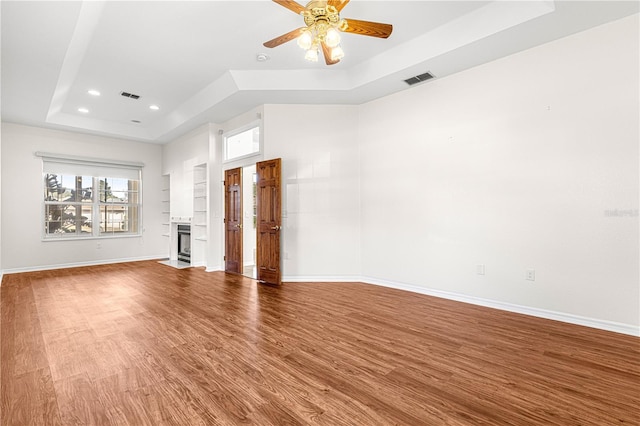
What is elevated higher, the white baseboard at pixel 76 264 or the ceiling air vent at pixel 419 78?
the ceiling air vent at pixel 419 78

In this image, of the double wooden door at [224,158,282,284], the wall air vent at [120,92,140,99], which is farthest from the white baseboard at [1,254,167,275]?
the double wooden door at [224,158,282,284]

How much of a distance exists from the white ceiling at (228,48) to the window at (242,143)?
0.45 m

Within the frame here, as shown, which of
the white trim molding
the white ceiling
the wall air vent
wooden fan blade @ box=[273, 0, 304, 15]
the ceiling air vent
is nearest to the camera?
wooden fan blade @ box=[273, 0, 304, 15]

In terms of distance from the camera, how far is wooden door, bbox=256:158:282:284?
5.08m

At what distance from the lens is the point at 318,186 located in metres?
5.29

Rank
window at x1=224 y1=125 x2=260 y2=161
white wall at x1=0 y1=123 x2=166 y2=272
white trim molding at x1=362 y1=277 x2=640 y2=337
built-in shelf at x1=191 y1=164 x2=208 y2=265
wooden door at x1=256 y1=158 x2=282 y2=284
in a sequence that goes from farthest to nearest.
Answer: built-in shelf at x1=191 y1=164 x2=208 y2=265, white wall at x1=0 y1=123 x2=166 y2=272, window at x1=224 y1=125 x2=260 y2=161, wooden door at x1=256 y1=158 x2=282 y2=284, white trim molding at x1=362 y1=277 x2=640 y2=337

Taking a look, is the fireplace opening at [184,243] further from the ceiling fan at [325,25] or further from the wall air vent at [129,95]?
the ceiling fan at [325,25]

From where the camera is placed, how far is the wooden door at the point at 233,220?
595cm

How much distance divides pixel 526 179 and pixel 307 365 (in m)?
3.30

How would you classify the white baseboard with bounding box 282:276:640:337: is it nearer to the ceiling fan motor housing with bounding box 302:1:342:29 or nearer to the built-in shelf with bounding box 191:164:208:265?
the built-in shelf with bounding box 191:164:208:265

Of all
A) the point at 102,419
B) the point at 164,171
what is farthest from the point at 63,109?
the point at 102,419

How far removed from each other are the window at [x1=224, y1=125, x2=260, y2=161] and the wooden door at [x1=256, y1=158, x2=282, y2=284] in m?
0.68

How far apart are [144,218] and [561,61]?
9.14 meters

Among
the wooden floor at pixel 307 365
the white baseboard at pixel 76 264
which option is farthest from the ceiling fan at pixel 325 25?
the white baseboard at pixel 76 264
